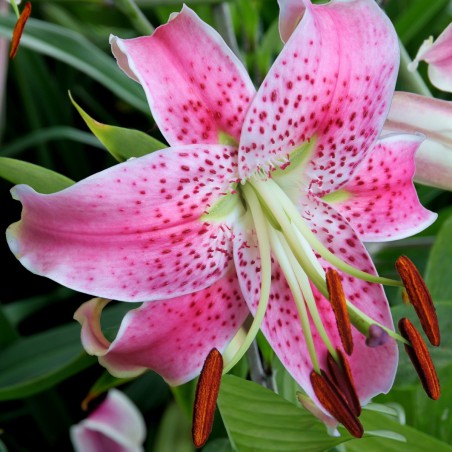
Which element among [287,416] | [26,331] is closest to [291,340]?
[287,416]

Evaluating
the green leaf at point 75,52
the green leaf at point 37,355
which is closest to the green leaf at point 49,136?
the green leaf at point 75,52

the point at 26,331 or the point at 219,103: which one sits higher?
the point at 219,103

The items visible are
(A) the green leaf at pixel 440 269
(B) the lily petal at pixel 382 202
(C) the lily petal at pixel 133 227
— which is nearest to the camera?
(C) the lily petal at pixel 133 227

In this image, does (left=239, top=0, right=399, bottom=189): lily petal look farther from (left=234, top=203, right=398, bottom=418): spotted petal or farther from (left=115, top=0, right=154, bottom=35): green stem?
(left=115, top=0, right=154, bottom=35): green stem

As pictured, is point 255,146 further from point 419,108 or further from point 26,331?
point 26,331

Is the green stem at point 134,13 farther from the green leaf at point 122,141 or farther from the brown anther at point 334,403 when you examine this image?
the brown anther at point 334,403


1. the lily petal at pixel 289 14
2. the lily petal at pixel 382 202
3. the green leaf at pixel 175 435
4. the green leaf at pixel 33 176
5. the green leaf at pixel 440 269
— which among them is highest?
the lily petal at pixel 289 14

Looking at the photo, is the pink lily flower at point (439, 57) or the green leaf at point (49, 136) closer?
the pink lily flower at point (439, 57)

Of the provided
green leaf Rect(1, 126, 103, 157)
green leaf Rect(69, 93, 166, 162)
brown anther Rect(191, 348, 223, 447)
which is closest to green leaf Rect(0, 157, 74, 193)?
green leaf Rect(69, 93, 166, 162)
